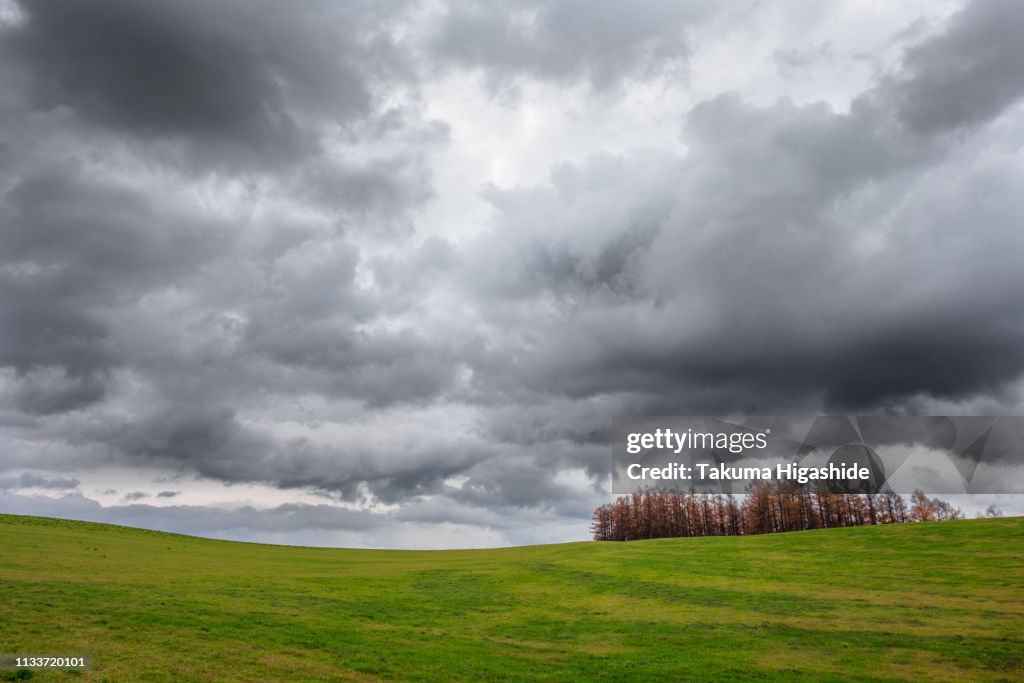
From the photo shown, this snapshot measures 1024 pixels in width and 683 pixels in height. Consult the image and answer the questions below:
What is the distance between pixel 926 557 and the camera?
6812cm

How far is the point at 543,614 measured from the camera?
5322cm

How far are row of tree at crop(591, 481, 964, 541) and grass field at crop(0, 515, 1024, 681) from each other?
6719 cm

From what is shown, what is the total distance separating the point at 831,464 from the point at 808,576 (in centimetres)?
10110

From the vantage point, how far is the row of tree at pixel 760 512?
143 metres

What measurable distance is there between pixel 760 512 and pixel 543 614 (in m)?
113

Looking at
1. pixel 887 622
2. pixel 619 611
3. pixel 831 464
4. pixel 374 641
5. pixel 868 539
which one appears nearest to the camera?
pixel 374 641

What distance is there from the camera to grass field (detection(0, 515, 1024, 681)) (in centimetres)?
3578

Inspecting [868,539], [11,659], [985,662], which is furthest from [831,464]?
[11,659]

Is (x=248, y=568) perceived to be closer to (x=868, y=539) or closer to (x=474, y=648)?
(x=474, y=648)

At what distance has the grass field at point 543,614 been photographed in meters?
35.8

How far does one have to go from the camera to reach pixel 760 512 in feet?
488

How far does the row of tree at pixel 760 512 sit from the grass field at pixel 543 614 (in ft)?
220

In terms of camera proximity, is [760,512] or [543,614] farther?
[760,512]

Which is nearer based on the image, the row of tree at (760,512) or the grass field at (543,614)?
the grass field at (543,614)
